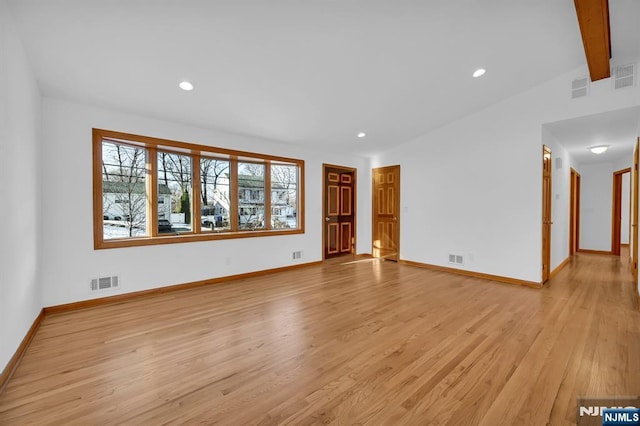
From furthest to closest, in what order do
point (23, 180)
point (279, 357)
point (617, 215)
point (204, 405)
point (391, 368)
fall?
point (617, 215), point (23, 180), point (279, 357), point (391, 368), point (204, 405)

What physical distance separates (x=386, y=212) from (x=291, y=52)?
177 inches

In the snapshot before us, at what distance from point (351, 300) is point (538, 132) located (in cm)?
381

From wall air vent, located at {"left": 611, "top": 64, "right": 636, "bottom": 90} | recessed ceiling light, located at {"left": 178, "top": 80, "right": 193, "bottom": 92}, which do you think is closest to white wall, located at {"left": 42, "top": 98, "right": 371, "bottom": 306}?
recessed ceiling light, located at {"left": 178, "top": 80, "right": 193, "bottom": 92}

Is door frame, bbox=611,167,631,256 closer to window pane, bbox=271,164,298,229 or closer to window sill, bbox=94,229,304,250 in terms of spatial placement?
window pane, bbox=271,164,298,229

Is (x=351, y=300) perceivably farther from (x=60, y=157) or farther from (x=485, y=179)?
(x=60, y=157)

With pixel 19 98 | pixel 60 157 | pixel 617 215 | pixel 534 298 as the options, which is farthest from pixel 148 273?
pixel 617 215

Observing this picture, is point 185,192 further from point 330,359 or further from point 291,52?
point 330,359

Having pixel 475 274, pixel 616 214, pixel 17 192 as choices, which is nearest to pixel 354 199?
pixel 475 274

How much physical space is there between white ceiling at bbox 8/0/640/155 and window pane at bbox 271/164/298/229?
1366mm

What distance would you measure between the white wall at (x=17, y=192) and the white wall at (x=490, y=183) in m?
5.49

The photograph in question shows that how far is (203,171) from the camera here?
4.70 metres

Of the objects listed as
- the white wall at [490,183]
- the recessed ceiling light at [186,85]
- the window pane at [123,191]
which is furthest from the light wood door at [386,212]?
the window pane at [123,191]

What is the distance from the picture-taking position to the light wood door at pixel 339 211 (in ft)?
21.4

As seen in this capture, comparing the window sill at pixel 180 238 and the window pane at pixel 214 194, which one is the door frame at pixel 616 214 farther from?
the window pane at pixel 214 194
